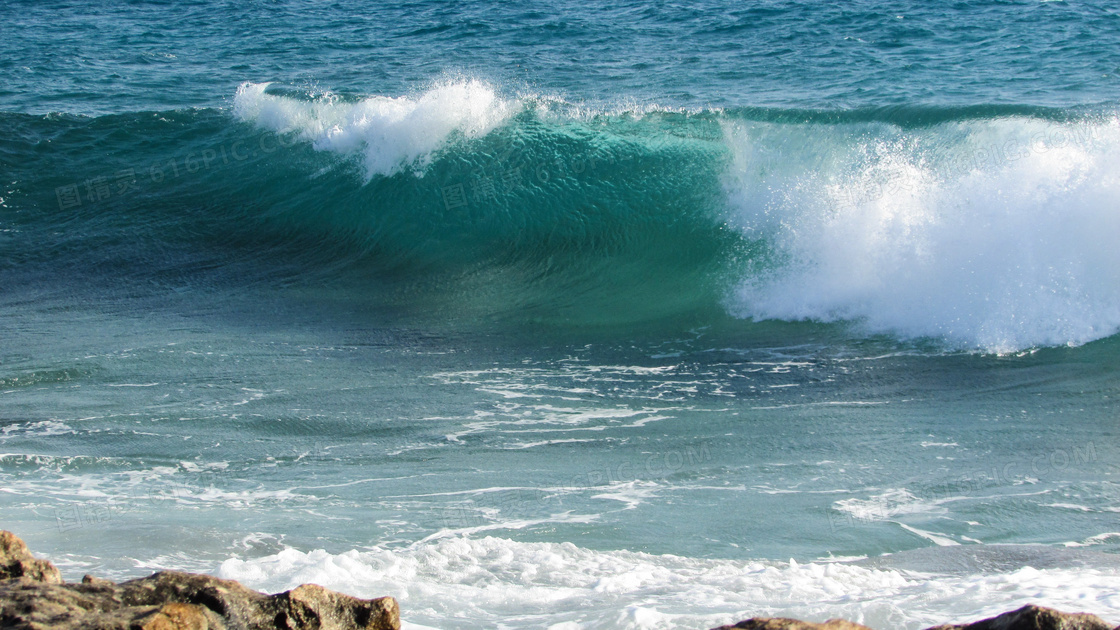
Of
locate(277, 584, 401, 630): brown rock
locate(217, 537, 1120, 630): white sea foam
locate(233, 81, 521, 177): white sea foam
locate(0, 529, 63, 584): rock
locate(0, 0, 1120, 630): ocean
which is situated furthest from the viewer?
locate(233, 81, 521, 177): white sea foam

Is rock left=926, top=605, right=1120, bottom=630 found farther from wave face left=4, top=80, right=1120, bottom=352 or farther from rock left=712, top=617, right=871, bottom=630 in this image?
wave face left=4, top=80, right=1120, bottom=352

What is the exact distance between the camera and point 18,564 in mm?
3471

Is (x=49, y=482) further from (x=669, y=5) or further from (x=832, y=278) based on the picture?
(x=669, y=5)

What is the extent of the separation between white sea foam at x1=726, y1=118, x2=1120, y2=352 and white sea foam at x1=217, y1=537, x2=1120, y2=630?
444cm

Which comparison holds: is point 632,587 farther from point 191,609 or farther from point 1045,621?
point 191,609

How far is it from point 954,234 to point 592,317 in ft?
12.6

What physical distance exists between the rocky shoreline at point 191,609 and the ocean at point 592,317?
1.03 meters

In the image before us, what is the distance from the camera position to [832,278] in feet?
31.9

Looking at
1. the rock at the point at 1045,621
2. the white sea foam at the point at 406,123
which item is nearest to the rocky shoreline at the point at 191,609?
the rock at the point at 1045,621

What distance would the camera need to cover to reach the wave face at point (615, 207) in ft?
30.6

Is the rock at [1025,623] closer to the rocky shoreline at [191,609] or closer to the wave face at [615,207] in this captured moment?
the rocky shoreline at [191,609]

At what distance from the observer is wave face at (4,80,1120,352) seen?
9.33 meters

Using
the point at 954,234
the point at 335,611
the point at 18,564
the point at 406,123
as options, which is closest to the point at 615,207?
the point at 406,123

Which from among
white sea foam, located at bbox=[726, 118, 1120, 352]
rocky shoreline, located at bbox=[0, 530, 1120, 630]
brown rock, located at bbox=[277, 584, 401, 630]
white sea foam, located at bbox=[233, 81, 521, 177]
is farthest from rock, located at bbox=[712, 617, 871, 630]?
white sea foam, located at bbox=[233, 81, 521, 177]
